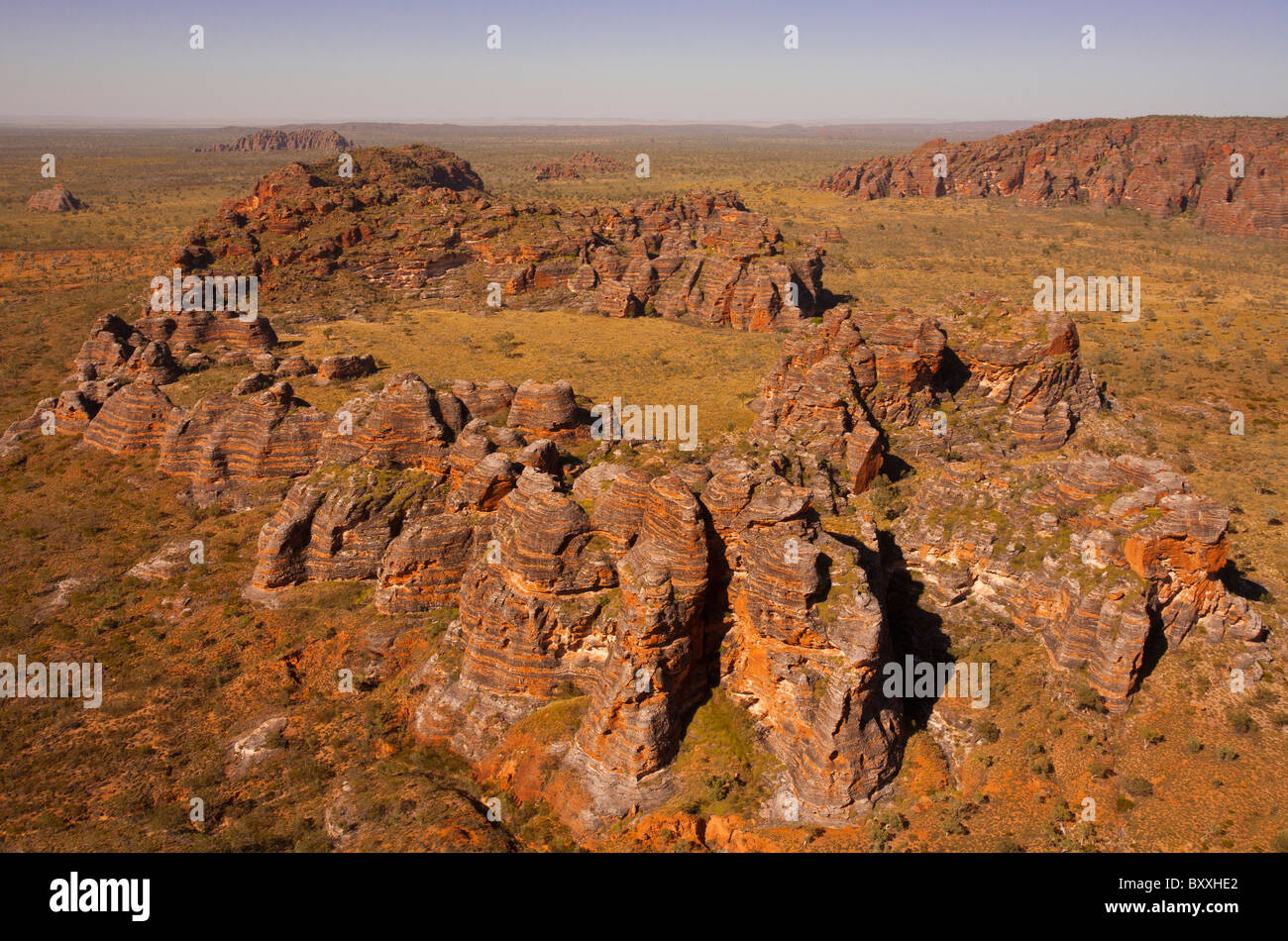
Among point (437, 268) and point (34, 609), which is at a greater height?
point (437, 268)

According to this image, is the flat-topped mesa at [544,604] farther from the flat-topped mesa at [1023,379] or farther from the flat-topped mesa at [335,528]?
the flat-topped mesa at [1023,379]

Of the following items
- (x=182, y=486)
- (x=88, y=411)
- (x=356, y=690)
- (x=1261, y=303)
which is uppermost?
(x=1261, y=303)

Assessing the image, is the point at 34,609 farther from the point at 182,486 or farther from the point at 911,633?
the point at 911,633

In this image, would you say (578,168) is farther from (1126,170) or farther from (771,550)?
(771,550)

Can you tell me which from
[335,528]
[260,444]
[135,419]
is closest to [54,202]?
[135,419]

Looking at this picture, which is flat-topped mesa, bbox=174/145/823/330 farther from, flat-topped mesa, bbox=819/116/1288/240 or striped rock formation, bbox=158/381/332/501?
flat-topped mesa, bbox=819/116/1288/240

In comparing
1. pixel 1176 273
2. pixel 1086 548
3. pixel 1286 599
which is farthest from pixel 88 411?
pixel 1176 273

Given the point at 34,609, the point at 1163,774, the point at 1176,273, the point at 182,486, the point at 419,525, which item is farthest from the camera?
the point at 1176,273
